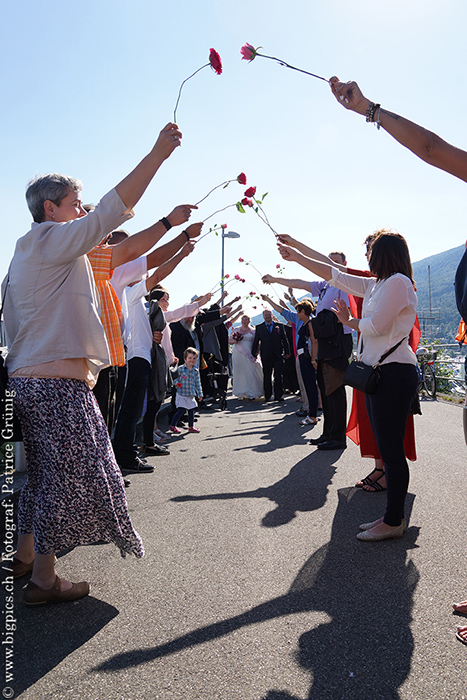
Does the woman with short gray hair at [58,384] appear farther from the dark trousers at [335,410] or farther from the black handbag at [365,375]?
the dark trousers at [335,410]

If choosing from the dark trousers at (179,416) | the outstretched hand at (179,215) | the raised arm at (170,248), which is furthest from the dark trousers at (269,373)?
the outstretched hand at (179,215)

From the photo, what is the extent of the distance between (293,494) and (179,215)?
264cm

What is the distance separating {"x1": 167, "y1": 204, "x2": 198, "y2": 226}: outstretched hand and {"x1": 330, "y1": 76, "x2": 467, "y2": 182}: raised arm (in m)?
1.41

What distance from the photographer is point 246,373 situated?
1562cm

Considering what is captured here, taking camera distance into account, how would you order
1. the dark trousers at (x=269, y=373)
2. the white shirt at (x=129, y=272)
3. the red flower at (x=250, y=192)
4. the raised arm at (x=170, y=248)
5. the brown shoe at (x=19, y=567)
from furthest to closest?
the dark trousers at (x=269, y=373), the red flower at (x=250, y=192), the white shirt at (x=129, y=272), the raised arm at (x=170, y=248), the brown shoe at (x=19, y=567)

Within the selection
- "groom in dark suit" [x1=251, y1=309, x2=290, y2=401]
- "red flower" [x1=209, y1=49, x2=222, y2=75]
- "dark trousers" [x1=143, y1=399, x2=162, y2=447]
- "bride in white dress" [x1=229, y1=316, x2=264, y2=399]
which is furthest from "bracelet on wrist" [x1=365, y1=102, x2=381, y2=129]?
"bride in white dress" [x1=229, y1=316, x2=264, y2=399]

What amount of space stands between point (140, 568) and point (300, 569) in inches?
37.3

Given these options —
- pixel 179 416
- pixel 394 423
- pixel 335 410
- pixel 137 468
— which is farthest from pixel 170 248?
pixel 179 416

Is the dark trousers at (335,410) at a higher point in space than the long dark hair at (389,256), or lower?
lower

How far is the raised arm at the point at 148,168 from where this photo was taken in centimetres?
246

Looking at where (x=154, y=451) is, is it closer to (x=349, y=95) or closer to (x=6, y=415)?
(x=6, y=415)

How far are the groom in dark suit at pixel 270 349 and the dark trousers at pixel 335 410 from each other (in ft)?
24.2

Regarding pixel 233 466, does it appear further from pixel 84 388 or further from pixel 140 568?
pixel 84 388

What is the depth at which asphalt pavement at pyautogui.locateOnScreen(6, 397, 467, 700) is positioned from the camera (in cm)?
204
